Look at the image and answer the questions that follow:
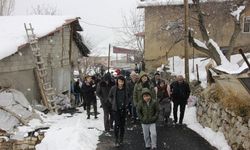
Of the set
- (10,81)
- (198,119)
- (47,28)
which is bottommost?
(198,119)

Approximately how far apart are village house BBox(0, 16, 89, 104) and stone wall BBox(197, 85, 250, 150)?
7799mm

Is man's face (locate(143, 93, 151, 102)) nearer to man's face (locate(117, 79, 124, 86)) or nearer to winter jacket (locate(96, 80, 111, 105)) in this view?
man's face (locate(117, 79, 124, 86))

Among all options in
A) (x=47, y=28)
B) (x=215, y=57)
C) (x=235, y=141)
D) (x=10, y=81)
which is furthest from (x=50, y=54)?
(x=235, y=141)

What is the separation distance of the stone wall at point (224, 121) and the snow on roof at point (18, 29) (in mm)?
7960

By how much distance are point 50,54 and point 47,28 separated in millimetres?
1412

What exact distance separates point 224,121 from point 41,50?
36.2 ft

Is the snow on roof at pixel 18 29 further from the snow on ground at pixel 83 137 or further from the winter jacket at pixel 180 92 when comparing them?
the winter jacket at pixel 180 92

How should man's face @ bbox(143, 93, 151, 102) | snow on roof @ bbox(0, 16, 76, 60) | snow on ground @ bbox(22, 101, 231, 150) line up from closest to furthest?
man's face @ bbox(143, 93, 151, 102)
snow on ground @ bbox(22, 101, 231, 150)
snow on roof @ bbox(0, 16, 76, 60)

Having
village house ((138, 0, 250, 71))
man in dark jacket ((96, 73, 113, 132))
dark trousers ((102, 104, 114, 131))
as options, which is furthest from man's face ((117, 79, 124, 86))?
village house ((138, 0, 250, 71))

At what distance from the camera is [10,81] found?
16.8m

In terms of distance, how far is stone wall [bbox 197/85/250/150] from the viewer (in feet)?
29.0

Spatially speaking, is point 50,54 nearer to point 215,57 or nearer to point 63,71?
point 63,71

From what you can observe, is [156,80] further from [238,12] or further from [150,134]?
[238,12]

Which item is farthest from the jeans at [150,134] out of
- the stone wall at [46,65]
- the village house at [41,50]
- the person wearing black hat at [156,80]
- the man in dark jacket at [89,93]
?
the stone wall at [46,65]
